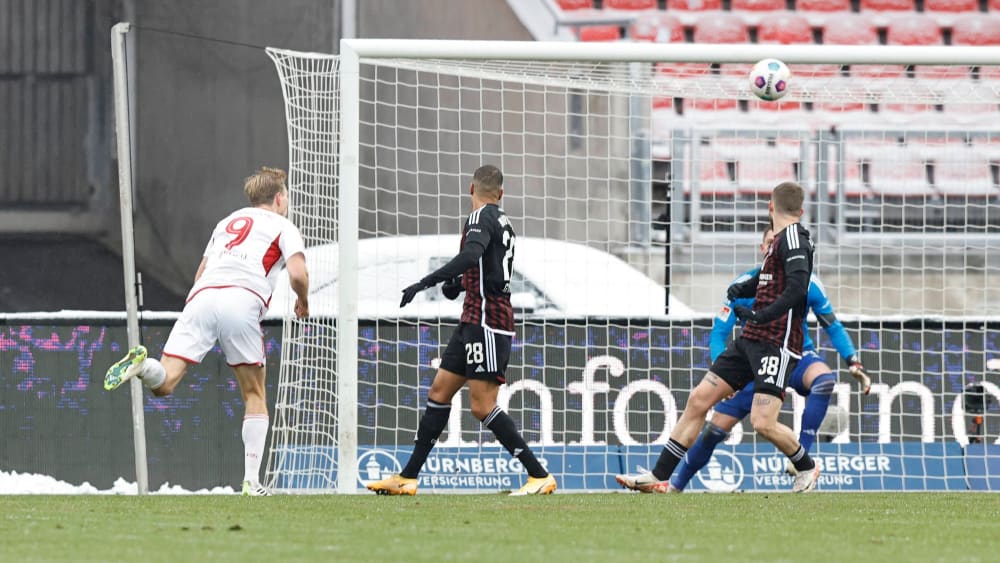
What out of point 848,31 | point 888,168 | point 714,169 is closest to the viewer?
point 714,169

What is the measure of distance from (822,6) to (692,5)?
1526 millimetres

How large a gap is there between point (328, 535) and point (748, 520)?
5.21ft

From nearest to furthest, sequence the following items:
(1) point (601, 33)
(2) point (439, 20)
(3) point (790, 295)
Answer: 1. (3) point (790, 295)
2. (2) point (439, 20)
3. (1) point (601, 33)

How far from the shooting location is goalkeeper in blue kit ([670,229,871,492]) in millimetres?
7848

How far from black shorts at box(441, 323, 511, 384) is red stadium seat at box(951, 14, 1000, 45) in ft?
39.1

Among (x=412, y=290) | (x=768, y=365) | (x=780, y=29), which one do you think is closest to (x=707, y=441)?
(x=768, y=365)

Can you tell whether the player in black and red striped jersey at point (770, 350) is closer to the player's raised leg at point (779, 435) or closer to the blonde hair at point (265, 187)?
the player's raised leg at point (779, 435)

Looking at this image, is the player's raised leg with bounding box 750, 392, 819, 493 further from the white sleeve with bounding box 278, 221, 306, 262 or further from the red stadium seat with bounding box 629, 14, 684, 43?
the red stadium seat with bounding box 629, 14, 684, 43

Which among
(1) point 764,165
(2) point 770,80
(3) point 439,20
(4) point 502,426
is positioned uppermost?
(3) point 439,20

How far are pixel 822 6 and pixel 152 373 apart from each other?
493 inches

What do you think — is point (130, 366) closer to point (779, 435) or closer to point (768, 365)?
point (768, 365)

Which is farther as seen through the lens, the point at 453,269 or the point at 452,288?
the point at 452,288

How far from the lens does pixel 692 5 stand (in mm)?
17547

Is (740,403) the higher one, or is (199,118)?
(199,118)
